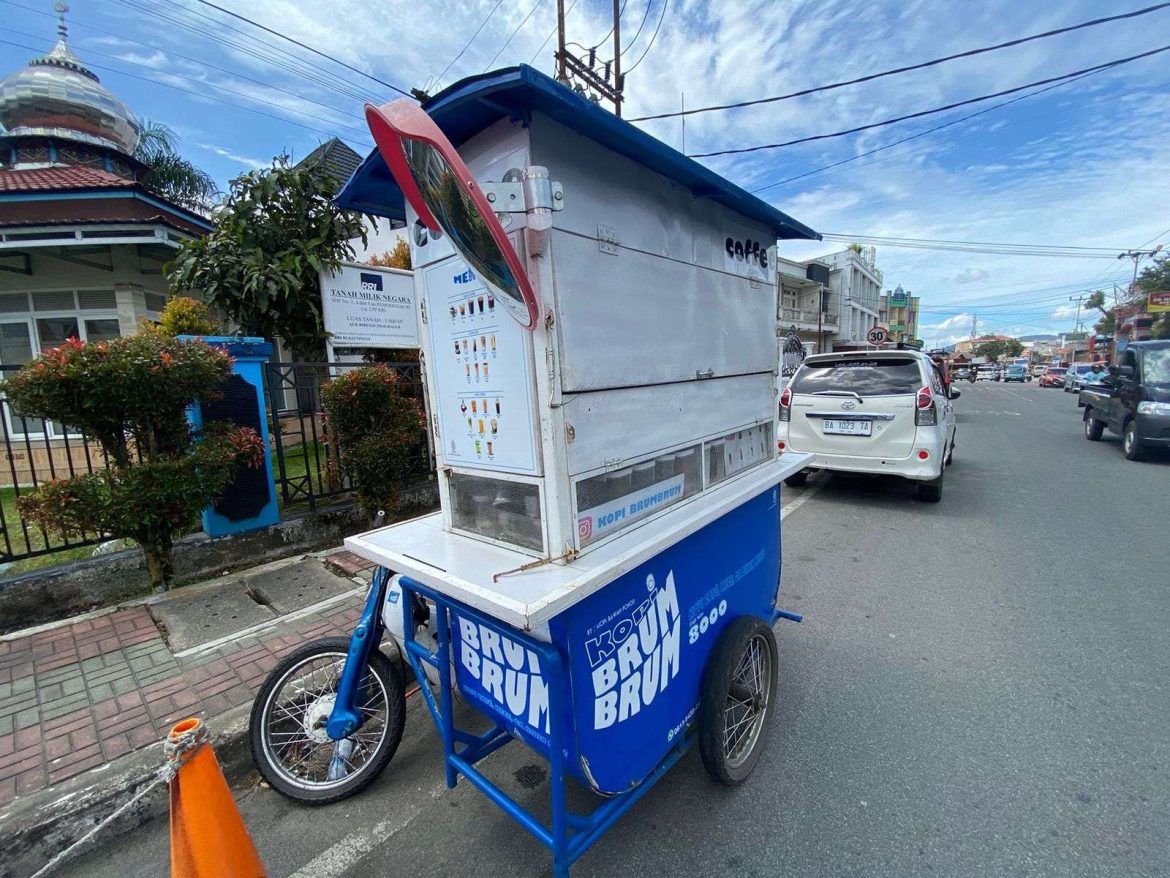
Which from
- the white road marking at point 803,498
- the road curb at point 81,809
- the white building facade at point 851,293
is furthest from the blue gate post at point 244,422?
the white building facade at point 851,293

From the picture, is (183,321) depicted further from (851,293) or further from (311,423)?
(851,293)

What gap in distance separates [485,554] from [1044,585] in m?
4.40

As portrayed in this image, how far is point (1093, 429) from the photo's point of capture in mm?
10438

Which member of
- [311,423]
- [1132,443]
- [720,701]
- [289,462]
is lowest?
[1132,443]

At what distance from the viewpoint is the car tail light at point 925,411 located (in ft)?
18.7

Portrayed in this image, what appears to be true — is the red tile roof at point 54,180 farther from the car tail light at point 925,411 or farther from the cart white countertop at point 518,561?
the car tail light at point 925,411

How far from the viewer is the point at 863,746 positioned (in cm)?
240

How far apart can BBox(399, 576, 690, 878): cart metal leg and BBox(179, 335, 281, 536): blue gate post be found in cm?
314

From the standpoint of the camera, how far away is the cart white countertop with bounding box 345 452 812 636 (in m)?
1.46

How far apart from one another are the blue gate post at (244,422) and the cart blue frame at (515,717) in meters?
2.88

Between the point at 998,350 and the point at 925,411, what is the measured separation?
106898mm

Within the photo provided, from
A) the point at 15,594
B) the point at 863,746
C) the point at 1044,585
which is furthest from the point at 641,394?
the point at 15,594

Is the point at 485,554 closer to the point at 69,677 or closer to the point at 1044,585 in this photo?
the point at 69,677

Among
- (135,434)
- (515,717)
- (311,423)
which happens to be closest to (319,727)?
(515,717)
